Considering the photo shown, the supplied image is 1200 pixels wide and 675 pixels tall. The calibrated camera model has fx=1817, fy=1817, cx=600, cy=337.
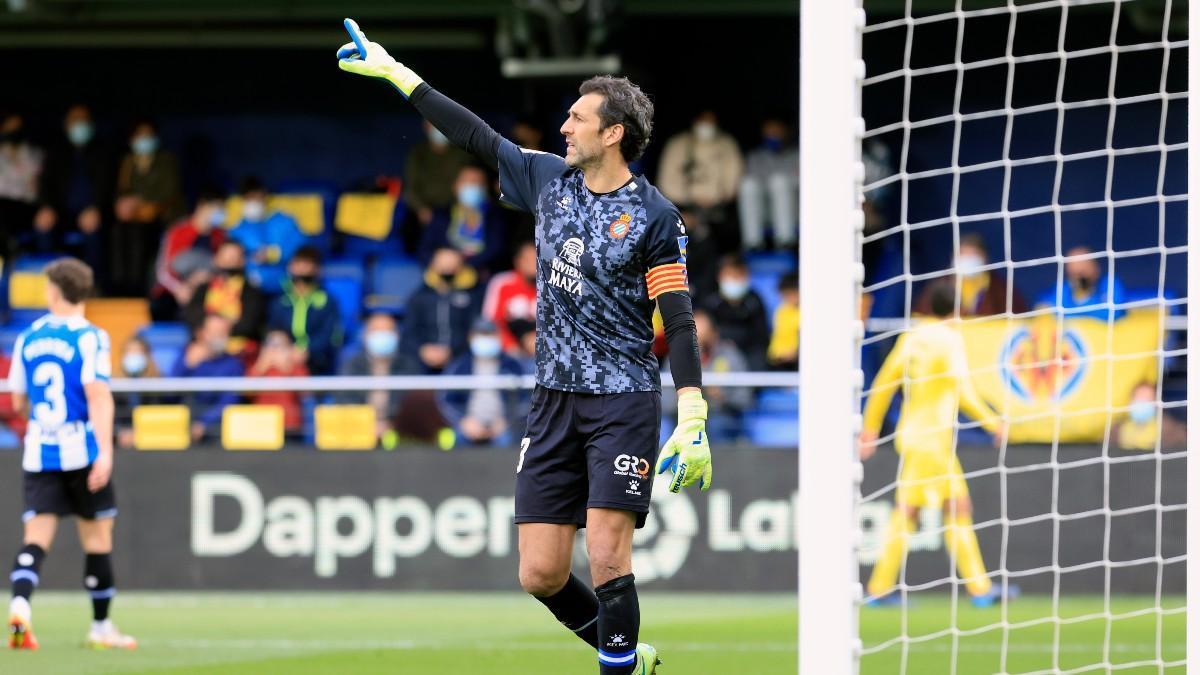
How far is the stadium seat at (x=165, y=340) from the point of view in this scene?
1373cm

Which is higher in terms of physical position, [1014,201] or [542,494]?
[1014,201]

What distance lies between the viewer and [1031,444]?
1133 centimetres

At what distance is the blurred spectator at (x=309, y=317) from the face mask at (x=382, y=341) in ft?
1.60

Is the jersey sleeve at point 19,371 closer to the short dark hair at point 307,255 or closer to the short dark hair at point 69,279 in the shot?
the short dark hair at point 69,279

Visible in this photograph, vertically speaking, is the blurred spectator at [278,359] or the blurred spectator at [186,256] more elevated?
the blurred spectator at [186,256]

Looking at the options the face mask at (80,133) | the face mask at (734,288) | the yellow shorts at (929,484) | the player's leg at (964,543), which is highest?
the face mask at (80,133)

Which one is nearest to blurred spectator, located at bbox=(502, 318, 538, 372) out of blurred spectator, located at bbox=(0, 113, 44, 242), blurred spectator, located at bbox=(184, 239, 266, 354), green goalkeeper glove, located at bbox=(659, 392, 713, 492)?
blurred spectator, located at bbox=(184, 239, 266, 354)

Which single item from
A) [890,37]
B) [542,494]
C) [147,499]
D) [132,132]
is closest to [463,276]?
[147,499]

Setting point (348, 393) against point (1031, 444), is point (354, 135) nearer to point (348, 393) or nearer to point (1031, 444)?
point (348, 393)

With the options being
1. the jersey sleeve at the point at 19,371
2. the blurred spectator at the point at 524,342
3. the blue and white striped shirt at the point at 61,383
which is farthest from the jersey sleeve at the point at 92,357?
the blurred spectator at the point at 524,342

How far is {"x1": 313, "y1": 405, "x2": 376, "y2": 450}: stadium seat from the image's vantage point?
1161cm

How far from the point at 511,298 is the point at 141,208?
3977 millimetres

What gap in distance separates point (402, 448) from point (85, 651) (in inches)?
140

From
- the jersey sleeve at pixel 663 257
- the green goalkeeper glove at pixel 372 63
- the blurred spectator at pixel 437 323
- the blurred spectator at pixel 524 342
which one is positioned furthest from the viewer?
the blurred spectator at pixel 437 323
